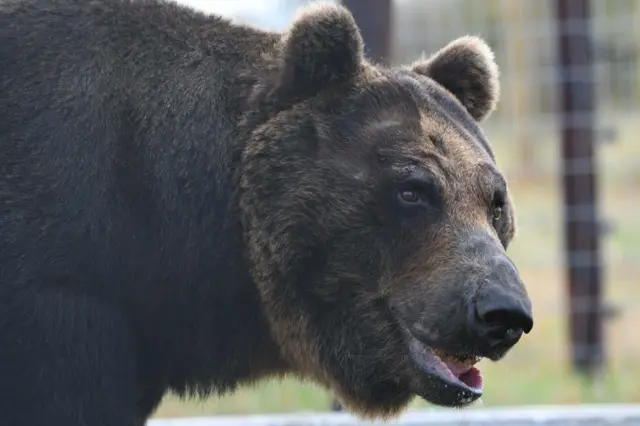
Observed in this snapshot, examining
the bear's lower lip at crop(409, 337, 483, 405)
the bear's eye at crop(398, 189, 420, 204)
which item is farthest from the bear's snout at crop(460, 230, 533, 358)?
the bear's eye at crop(398, 189, 420, 204)

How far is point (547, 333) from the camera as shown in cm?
956

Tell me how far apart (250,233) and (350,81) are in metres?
0.61

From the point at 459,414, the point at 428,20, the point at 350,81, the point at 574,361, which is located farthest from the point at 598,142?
the point at 350,81

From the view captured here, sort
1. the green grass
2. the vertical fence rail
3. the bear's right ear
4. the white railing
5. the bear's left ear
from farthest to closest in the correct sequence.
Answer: the vertical fence rail, the green grass, the white railing, the bear's left ear, the bear's right ear

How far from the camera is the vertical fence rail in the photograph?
8.45m

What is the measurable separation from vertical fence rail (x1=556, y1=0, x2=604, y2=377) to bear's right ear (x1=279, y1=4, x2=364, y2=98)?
15.9 ft

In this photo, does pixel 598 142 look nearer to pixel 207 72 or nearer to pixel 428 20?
pixel 428 20

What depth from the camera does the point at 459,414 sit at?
5797mm

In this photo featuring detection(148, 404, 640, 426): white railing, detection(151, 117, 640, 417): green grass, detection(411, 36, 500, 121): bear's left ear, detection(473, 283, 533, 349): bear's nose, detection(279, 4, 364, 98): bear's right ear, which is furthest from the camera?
detection(151, 117, 640, 417): green grass

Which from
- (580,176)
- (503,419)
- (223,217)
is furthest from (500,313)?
(580,176)

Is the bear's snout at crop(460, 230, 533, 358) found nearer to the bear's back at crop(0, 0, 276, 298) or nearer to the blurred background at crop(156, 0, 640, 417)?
the bear's back at crop(0, 0, 276, 298)

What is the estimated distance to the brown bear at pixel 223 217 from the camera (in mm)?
Answer: 3541

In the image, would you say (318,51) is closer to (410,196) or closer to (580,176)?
(410,196)

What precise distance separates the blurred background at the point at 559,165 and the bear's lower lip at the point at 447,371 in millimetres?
2016
